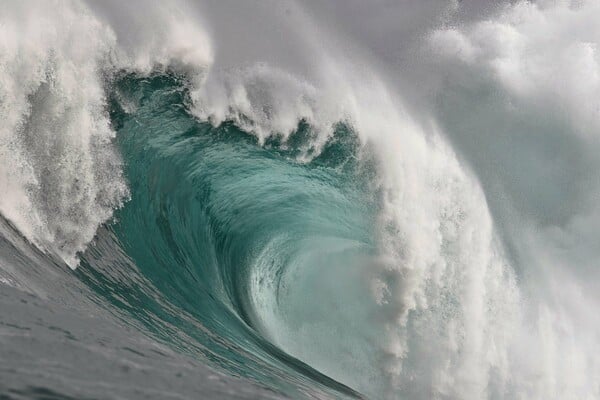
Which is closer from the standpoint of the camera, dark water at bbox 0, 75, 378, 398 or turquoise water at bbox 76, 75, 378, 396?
dark water at bbox 0, 75, 378, 398

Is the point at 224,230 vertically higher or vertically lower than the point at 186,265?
higher

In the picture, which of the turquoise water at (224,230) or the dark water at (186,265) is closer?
the dark water at (186,265)

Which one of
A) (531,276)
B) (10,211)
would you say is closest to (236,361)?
(10,211)

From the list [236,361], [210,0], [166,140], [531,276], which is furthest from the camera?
[531,276]

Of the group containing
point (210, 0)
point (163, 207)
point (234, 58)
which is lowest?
point (163, 207)

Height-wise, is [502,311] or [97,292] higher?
[502,311]

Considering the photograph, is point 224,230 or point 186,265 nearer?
point 186,265

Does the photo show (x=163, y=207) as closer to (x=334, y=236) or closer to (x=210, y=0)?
(x=210, y=0)

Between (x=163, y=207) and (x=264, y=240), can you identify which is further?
(x=264, y=240)

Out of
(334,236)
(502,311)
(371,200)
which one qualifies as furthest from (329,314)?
(502,311)

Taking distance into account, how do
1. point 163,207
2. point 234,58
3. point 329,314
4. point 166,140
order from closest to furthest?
point 163,207, point 166,140, point 234,58, point 329,314
